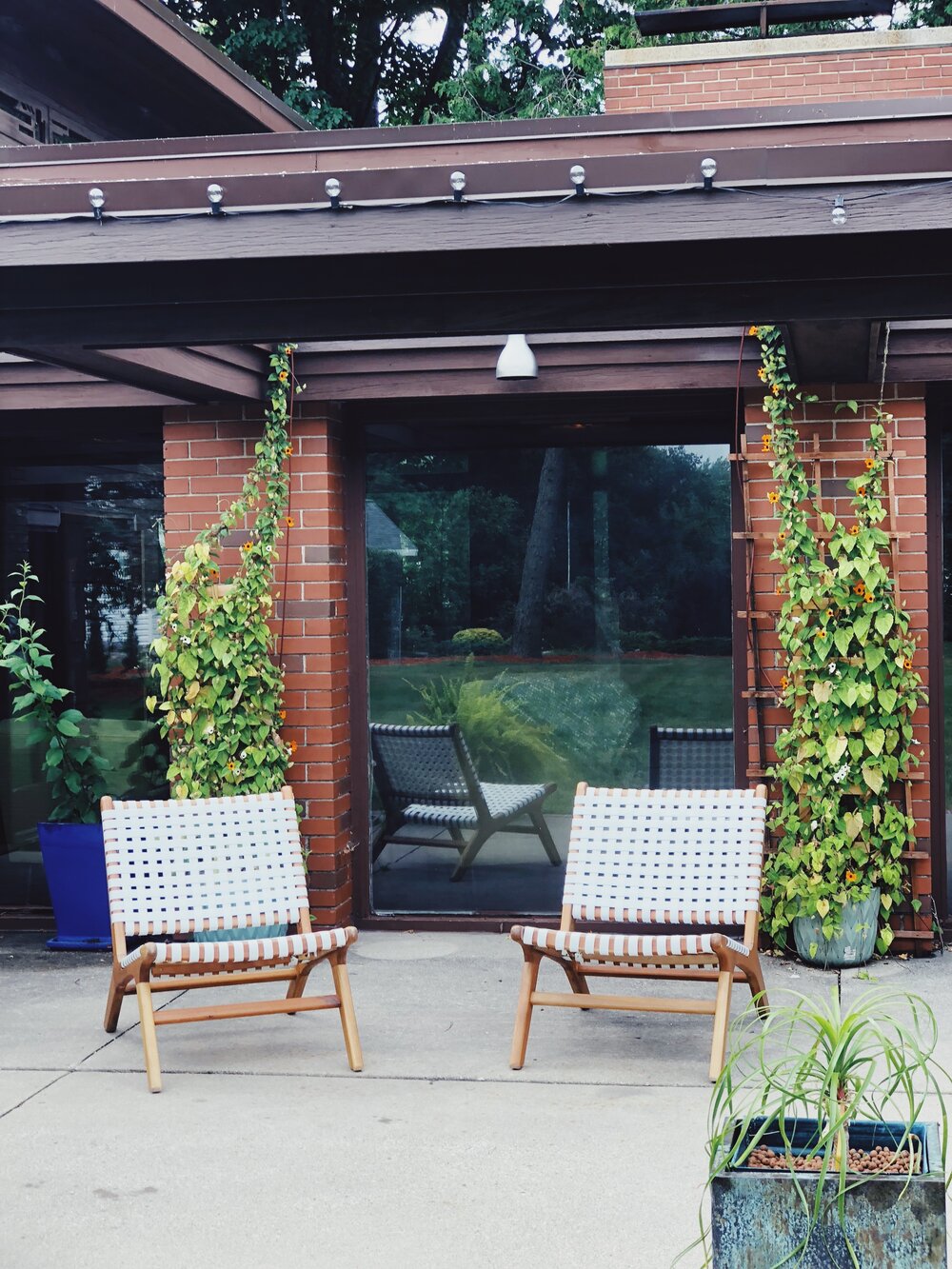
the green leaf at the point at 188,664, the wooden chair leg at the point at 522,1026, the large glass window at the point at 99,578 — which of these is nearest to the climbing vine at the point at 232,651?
the green leaf at the point at 188,664

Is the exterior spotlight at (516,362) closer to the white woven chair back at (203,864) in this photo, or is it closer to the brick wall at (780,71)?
the white woven chair back at (203,864)

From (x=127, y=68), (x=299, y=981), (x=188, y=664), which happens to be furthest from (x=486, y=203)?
(x=127, y=68)

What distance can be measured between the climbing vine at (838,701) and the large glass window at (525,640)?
603 mm

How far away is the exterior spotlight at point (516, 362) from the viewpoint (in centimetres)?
570

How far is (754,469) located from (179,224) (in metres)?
3.08

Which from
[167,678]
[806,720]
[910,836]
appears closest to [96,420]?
[167,678]

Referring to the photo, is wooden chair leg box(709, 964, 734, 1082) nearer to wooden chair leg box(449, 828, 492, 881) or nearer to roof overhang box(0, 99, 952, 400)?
roof overhang box(0, 99, 952, 400)

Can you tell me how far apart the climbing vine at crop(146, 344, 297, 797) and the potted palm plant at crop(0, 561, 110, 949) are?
1.38 ft

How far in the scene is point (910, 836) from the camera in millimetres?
5746

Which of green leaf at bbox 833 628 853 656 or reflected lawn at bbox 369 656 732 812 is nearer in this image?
green leaf at bbox 833 628 853 656

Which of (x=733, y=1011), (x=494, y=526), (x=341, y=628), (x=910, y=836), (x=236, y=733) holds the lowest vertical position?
(x=733, y=1011)

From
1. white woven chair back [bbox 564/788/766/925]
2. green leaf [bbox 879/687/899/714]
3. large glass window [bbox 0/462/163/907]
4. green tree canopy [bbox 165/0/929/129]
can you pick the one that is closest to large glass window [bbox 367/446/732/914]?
green leaf [bbox 879/687/899/714]

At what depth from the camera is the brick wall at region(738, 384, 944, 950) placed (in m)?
5.86

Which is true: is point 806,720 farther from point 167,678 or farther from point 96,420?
point 96,420
